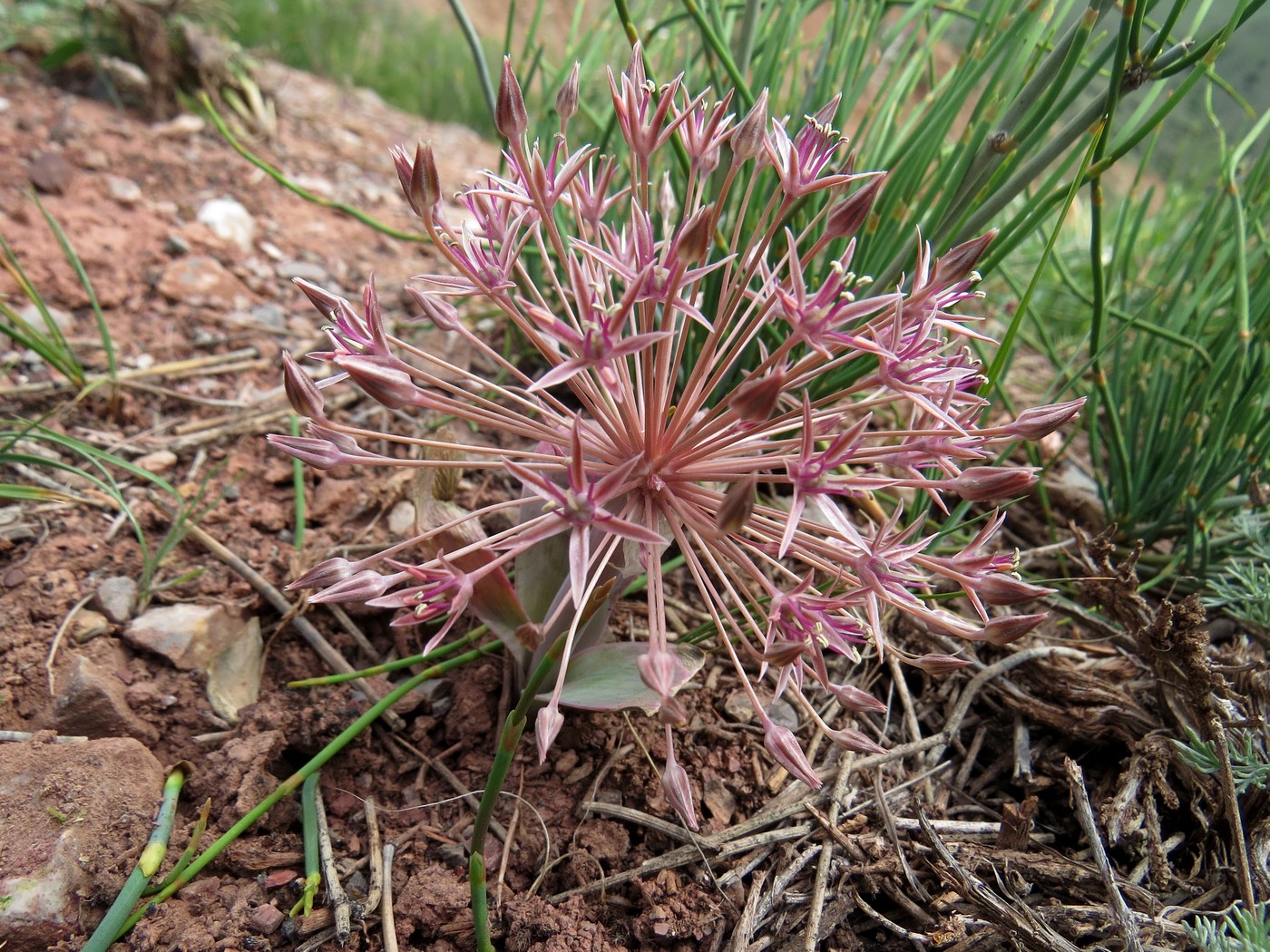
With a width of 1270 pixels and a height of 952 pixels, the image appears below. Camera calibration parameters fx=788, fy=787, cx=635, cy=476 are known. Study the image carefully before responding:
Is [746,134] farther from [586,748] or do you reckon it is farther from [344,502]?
[344,502]

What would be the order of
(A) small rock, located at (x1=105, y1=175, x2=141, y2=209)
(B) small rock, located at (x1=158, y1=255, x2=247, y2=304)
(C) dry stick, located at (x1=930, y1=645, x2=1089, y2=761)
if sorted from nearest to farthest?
(C) dry stick, located at (x1=930, y1=645, x2=1089, y2=761), (B) small rock, located at (x1=158, y1=255, x2=247, y2=304), (A) small rock, located at (x1=105, y1=175, x2=141, y2=209)

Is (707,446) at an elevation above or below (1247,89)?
below

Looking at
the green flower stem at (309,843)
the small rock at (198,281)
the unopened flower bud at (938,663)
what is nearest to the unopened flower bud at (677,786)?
the unopened flower bud at (938,663)

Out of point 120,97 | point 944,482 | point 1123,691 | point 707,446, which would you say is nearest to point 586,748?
point 707,446

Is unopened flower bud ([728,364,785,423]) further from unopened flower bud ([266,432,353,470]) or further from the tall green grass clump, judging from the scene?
the tall green grass clump

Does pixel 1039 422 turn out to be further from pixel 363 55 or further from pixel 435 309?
pixel 363 55

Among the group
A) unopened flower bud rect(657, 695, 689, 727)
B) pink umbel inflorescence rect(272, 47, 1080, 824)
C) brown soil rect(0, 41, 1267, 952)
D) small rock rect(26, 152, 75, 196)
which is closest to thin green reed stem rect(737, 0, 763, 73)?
pink umbel inflorescence rect(272, 47, 1080, 824)
